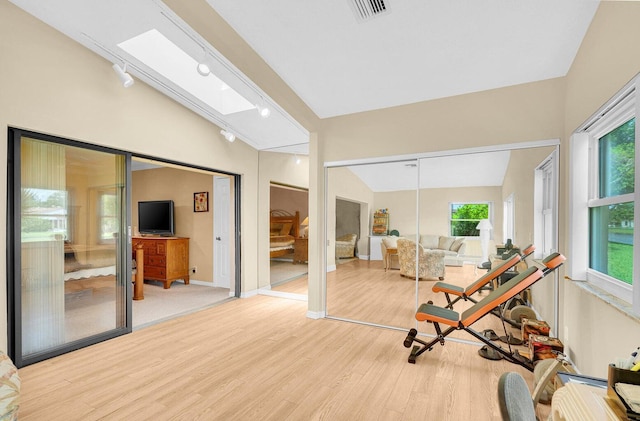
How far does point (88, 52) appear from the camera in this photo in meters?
2.86

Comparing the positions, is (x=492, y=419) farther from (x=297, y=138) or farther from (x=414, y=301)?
(x=297, y=138)

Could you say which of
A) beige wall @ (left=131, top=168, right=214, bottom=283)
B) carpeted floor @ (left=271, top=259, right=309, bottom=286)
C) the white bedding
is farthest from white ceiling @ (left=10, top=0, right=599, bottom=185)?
carpeted floor @ (left=271, top=259, right=309, bottom=286)

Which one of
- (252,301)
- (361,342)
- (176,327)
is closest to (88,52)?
(176,327)

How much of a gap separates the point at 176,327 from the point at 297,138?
3.12m

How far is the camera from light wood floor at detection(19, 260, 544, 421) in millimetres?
1963

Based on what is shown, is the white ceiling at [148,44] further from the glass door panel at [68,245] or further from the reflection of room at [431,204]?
the reflection of room at [431,204]

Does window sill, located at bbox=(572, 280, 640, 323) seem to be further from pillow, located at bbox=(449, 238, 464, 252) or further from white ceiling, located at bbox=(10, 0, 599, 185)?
white ceiling, located at bbox=(10, 0, 599, 185)

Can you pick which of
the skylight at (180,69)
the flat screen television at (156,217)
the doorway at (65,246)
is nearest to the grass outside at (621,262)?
the skylight at (180,69)

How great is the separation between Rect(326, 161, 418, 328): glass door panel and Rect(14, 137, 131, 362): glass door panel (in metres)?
2.57

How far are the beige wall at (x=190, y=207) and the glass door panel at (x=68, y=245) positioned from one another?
2194mm

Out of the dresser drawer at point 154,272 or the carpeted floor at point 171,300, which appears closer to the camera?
the carpeted floor at point 171,300

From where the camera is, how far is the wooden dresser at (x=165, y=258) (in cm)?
529

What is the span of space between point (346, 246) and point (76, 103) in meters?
3.39

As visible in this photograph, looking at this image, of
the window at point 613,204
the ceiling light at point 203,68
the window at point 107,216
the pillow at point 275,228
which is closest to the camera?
the window at point 613,204
